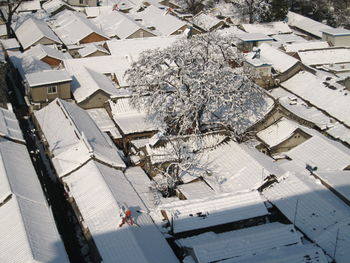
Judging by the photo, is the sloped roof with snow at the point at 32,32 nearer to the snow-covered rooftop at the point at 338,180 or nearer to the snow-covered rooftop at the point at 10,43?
the snow-covered rooftop at the point at 10,43

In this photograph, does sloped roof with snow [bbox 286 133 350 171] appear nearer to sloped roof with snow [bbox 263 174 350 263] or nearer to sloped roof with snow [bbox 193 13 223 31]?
sloped roof with snow [bbox 263 174 350 263]

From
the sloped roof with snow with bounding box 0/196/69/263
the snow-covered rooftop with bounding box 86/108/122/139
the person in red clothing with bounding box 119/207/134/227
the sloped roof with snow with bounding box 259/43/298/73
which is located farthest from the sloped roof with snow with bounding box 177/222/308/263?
the sloped roof with snow with bounding box 259/43/298/73

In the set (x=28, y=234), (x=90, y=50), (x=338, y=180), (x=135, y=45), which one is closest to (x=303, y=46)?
(x=135, y=45)

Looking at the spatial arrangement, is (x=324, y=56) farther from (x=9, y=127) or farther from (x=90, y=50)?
(x=9, y=127)

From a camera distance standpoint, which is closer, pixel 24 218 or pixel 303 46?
pixel 24 218

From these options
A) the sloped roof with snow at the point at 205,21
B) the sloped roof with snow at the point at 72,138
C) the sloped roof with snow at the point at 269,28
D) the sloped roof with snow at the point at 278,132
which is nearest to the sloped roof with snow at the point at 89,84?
the sloped roof with snow at the point at 72,138

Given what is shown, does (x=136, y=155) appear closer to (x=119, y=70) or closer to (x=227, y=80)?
(x=227, y=80)

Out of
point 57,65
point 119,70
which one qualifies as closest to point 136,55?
point 119,70
